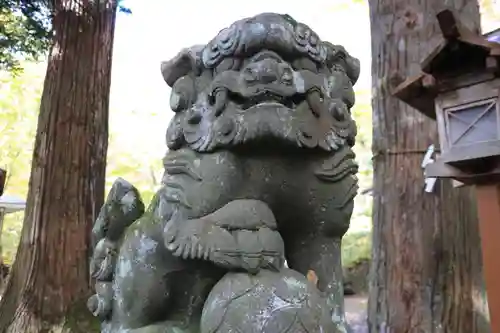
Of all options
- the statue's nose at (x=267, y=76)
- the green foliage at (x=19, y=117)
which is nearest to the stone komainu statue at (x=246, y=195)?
the statue's nose at (x=267, y=76)

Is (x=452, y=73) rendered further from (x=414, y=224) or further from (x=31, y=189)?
(x=31, y=189)

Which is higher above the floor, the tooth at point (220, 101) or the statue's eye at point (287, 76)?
the statue's eye at point (287, 76)

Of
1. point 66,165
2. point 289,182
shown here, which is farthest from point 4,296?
point 289,182

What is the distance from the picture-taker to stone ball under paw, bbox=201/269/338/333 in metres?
0.86

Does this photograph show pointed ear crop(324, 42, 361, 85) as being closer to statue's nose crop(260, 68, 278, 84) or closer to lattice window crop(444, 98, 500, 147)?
statue's nose crop(260, 68, 278, 84)

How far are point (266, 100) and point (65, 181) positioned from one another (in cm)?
257

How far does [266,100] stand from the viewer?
0.99 meters

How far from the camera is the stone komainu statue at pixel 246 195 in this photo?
0.93m

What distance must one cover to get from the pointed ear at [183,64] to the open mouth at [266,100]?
146 millimetres

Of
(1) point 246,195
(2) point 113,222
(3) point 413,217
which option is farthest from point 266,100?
(3) point 413,217

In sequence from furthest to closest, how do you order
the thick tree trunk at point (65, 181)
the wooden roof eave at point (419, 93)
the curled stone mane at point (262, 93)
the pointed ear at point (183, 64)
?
the thick tree trunk at point (65, 181) < the wooden roof eave at point (419, 93) < the pointed ear at point (183, 64) < the curled stone mane at point (262, 93)

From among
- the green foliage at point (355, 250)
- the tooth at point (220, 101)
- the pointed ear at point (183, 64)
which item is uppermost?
the pointed ear at point (183, 64)

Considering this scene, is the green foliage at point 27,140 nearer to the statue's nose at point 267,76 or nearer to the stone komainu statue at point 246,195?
the stone komainu statue at point 246,195

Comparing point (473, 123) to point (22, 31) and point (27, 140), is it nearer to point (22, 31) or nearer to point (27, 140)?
point (22, 31)
